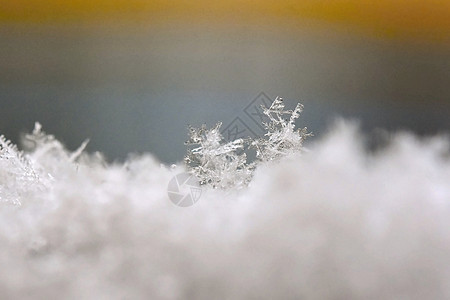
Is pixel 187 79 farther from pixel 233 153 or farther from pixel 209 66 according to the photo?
pixel 233 153

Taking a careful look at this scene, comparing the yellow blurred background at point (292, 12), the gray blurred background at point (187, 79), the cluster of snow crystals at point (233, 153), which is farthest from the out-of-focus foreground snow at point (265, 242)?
the yellow blurred background at point (292, 12)

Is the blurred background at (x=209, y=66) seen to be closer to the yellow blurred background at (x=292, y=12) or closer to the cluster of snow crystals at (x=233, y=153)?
the yellow blurred background at (x=292, y=12)

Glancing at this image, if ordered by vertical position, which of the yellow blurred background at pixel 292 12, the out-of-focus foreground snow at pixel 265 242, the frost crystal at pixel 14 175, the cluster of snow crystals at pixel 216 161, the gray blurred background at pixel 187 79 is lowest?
the out-of-focus foreground snow at pixel 265 242

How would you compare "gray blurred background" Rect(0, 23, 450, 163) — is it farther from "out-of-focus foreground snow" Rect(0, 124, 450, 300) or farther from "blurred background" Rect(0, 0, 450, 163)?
"out-of-focus foreground snow" Rect(0, 124, 450, 300)

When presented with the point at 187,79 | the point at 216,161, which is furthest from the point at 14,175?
the point at 187,79

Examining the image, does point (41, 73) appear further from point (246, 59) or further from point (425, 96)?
point (425, 96)

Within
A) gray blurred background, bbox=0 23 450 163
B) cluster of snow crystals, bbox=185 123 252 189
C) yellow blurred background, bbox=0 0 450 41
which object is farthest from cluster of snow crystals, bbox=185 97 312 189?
yellow blurred background, bbox=0 0 450 41
